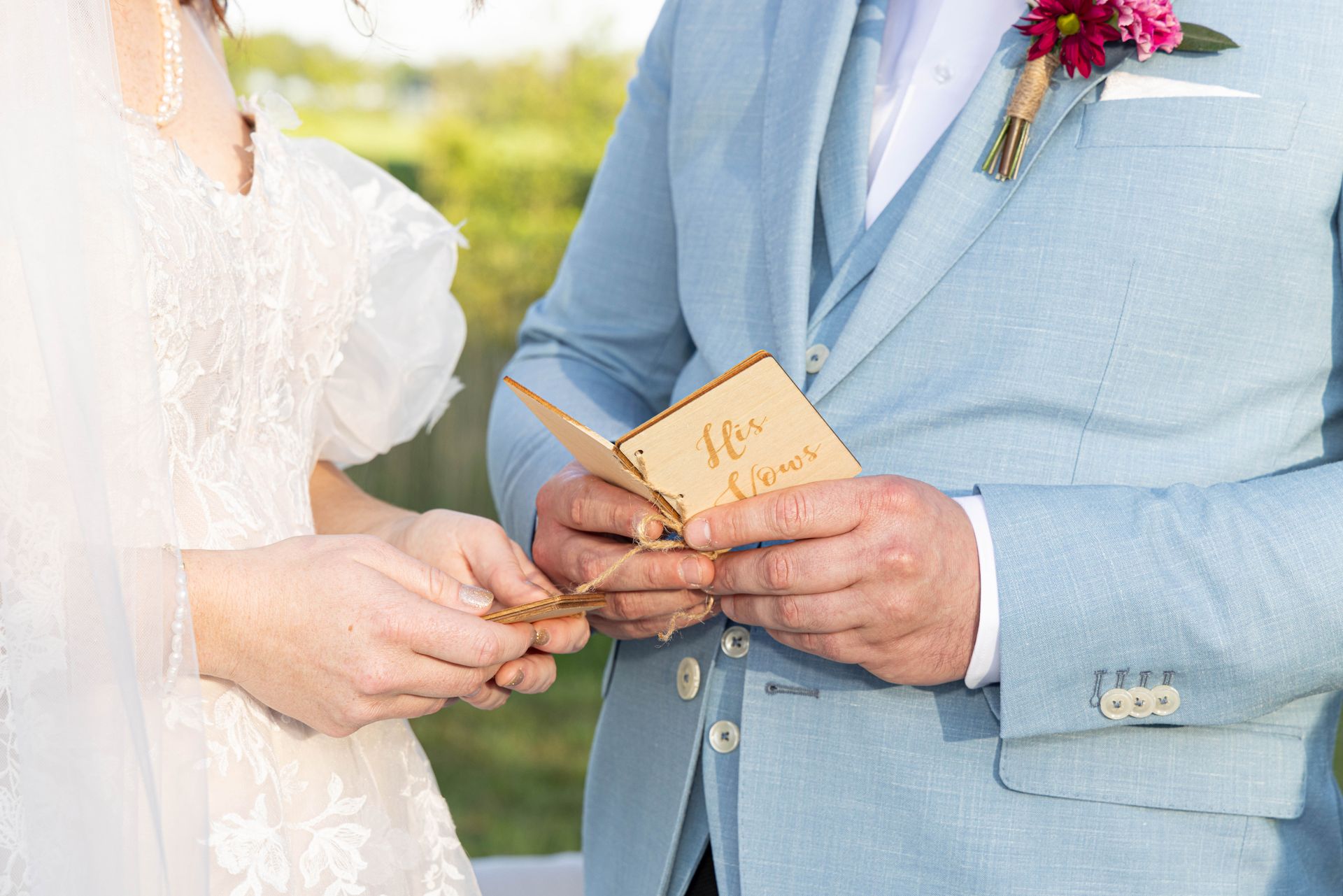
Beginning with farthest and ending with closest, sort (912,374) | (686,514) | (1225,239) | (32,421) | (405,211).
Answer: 1. (405,211)
2. (912,374)
3. (1225,239)
4. (686,514)
5. (32,421)

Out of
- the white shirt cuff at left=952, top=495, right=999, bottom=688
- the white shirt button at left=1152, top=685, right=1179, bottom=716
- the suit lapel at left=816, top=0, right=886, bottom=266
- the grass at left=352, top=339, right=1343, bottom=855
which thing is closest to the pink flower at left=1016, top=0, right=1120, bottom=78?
the suit lapel at left=816, top=0, right=886, bottom=266

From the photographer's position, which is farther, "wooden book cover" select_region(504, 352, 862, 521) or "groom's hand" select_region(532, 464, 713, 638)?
"groom's hand" select_region(532, 464, 713, 638)

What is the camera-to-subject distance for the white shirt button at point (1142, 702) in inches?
59.9

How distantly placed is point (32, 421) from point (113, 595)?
19cm

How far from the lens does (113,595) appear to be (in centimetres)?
122

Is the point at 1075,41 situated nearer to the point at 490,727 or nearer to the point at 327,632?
the point at 327,632

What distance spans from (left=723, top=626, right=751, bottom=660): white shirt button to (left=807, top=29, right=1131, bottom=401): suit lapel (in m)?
0.40

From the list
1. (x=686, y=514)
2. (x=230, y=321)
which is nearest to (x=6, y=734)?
(x=230, y=321)

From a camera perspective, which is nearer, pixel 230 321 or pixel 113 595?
pixel 113 595

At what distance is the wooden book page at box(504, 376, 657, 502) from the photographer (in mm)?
1376

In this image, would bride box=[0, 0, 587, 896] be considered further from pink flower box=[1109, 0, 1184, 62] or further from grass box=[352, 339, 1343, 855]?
grass box=[352, 339, 1343, 855]

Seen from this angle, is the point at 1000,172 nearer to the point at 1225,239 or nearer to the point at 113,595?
the point at 1225,239

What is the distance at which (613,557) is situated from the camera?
5.36ft

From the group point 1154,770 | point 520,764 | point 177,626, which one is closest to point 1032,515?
point 1154,770
